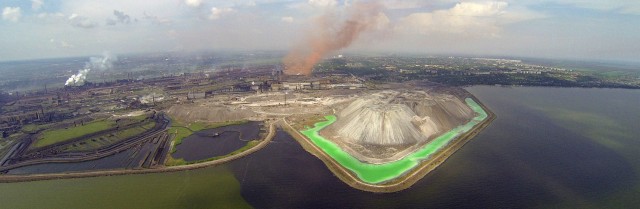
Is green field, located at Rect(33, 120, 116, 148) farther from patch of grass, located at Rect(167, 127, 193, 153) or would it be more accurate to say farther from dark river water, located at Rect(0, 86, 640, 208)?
dark river water, located at Rect(0, 86, 640, 208)

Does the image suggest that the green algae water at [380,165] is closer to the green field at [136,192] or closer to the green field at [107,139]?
the green field at [136,192]

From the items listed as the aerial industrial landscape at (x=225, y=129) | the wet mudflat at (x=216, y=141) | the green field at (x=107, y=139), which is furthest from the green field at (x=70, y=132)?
the wet mudflat at (x=216, y=141)

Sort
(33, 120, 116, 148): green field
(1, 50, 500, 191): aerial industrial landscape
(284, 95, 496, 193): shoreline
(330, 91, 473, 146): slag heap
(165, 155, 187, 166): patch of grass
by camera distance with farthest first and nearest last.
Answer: (33, 120, 116, 148): green field < (330, 91, 473, 146): slag heap < (1, 50, 500, 191): aerial industrial landscape < (165, 155, 187, 166): patch of grass < (284, 95, 496, 193): shoreline

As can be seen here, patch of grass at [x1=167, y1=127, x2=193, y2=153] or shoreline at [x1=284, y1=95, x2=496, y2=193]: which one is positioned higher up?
patch of grass at [x1=167, y1=127, x2=193, y2=153]

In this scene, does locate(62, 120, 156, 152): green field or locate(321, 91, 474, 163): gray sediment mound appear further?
locate(62, 120, 156, 152): green field

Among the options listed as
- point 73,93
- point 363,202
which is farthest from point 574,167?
point 73,93

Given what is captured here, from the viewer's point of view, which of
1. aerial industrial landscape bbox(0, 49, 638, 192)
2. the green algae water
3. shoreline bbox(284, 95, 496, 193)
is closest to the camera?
shoreline bbox(284, 95, 496, 193)

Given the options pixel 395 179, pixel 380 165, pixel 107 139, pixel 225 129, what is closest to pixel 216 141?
pixel 225 129

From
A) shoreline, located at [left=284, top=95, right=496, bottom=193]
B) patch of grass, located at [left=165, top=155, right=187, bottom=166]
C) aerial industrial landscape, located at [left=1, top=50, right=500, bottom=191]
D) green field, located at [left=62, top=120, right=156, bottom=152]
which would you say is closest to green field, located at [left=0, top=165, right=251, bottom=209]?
aerial industrial landscape, located at [left=1, top=50, right=500, bottom=191]
